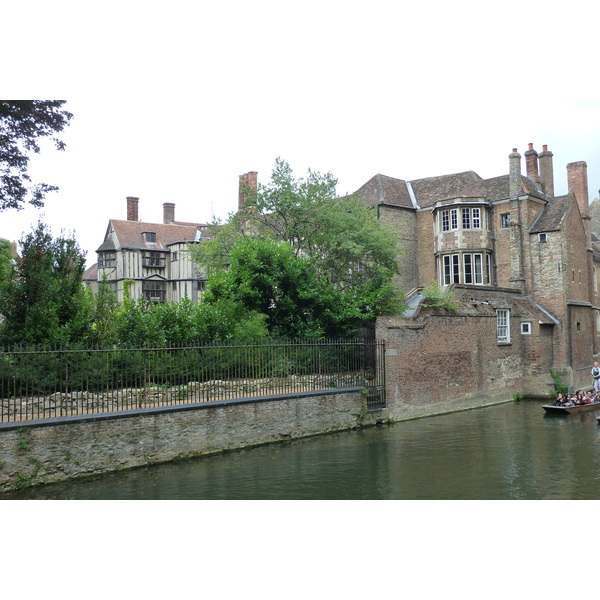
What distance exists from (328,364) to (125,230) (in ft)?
89.7

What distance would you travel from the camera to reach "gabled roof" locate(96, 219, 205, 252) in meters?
39.7

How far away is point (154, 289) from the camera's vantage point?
4012cm

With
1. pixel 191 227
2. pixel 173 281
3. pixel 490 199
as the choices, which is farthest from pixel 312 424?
pixel 191 227

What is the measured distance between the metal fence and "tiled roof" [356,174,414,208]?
14.6 m

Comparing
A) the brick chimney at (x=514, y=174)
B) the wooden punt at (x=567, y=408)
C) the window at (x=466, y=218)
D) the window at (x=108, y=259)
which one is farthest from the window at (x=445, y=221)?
the window at (x=108, y=259)

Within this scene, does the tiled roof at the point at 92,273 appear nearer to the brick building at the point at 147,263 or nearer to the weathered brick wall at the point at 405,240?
the brick building at the point at 147,263

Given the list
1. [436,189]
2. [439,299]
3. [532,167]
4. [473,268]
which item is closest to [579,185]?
[532,167]

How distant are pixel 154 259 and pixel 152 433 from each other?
29.3 metres

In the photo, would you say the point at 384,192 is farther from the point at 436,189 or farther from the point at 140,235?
the point at 140,235

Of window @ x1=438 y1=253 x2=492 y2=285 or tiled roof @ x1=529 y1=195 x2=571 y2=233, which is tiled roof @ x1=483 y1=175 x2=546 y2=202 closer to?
tiled roof @ x1=529 y1=195 x2=571 y2=233

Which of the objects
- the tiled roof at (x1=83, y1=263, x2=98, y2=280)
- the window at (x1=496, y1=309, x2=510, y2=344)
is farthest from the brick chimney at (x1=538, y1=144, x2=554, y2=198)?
the tiled roof at (x1=83, y1=263, x2=98, y2=280)

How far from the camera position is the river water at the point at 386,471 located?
10492mm

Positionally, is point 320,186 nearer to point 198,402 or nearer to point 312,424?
point 312,424

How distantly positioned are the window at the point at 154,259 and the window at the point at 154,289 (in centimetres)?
125
